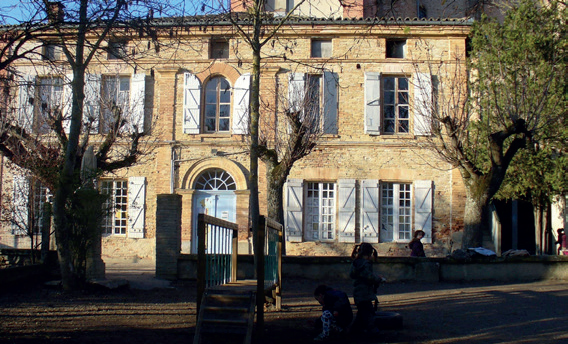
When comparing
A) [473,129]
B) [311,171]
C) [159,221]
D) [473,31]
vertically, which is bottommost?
[159,221]

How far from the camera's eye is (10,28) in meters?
8.05

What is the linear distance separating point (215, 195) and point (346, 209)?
14.0 feet

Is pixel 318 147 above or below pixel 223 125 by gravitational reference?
below

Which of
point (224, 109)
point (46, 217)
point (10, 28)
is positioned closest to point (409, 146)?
point (224, 109)

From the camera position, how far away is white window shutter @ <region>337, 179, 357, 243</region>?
1900 centimetres

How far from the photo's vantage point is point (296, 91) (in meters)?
16.8

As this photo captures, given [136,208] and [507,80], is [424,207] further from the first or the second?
[136,208]

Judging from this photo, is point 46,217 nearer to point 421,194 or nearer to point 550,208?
point 421,194

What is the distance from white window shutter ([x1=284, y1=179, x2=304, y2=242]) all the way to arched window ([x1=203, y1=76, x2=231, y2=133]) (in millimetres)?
2923

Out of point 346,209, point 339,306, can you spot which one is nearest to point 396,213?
point 346,209

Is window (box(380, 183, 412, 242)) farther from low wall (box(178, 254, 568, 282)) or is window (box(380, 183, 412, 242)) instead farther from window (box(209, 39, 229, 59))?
window (box(209, 39, 229, 59))

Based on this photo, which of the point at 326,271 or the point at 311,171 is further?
the point at 311,171

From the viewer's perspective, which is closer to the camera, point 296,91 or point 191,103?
point 296,91

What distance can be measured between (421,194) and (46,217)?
453 inches
